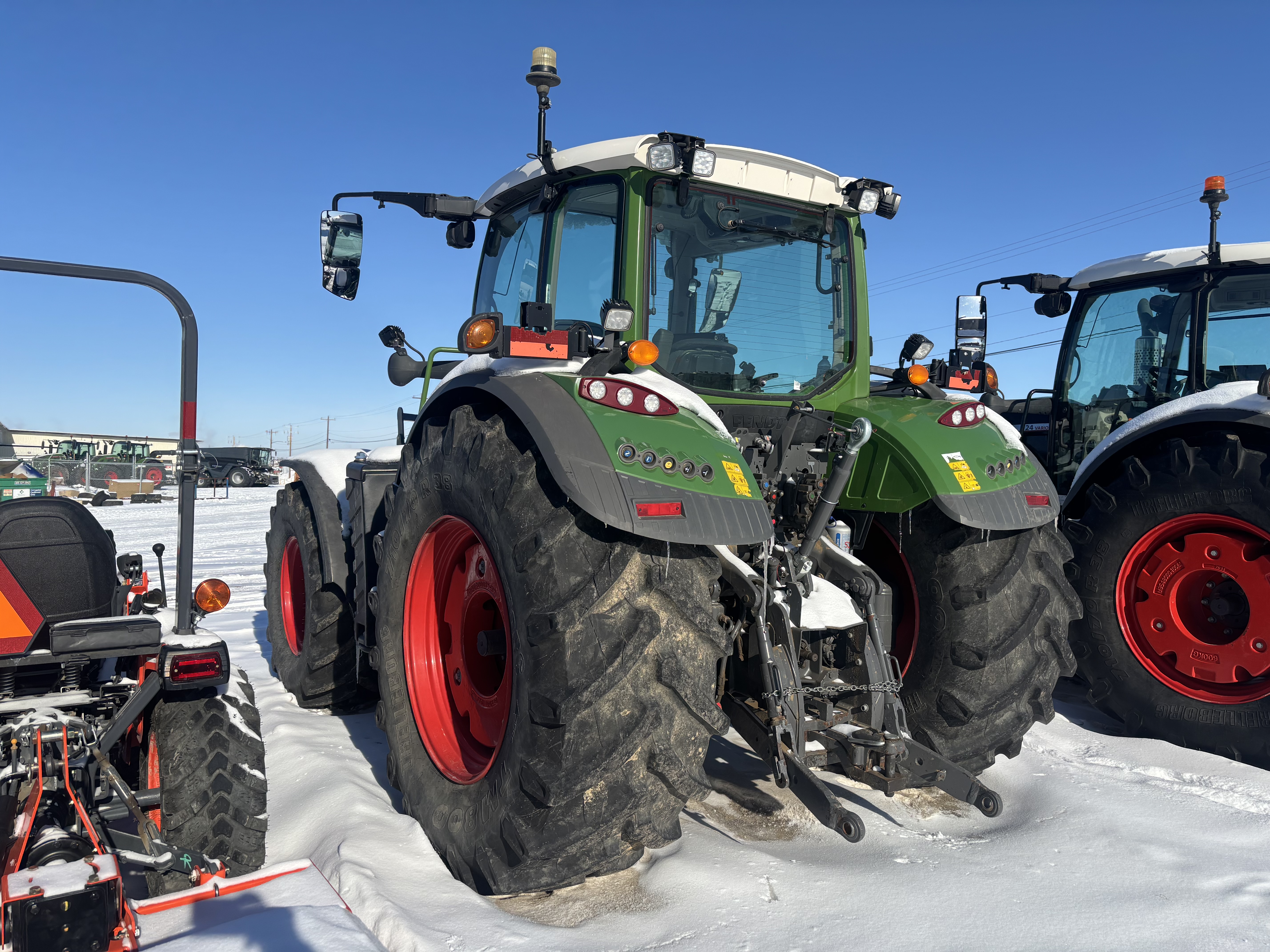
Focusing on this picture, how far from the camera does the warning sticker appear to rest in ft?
8.49

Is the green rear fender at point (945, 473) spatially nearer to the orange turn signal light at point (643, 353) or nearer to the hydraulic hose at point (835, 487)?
the hydraulic hose at point (835, 487)

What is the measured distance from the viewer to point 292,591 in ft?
17.1

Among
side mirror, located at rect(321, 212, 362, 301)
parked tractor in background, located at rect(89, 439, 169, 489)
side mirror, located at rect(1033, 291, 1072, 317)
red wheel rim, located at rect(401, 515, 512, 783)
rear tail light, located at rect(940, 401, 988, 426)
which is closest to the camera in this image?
red wheel rim, located at rect(401, 515, 512, 783)

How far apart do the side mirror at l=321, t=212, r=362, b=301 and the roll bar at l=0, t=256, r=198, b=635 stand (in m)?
1.06

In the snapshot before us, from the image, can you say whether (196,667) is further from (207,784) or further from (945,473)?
(945,473)

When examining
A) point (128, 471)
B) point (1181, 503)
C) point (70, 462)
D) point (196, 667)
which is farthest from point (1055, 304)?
point (128, 471)

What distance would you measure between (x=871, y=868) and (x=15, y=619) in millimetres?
2585

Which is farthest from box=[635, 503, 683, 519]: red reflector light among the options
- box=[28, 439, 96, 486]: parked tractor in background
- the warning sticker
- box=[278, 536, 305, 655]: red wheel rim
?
box=[28, 439, 96, 486]: parked tractor in background

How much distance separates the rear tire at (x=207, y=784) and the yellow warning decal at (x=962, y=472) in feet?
7.88

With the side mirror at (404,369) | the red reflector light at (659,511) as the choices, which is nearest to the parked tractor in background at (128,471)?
the side mirror at (404,369)

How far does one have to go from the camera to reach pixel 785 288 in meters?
3.62

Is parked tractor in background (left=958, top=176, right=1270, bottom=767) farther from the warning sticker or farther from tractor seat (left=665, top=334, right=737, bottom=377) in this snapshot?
the warning sticker

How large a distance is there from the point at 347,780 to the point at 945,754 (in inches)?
86.1

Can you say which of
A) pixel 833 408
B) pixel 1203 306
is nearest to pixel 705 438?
pixel 833 408
